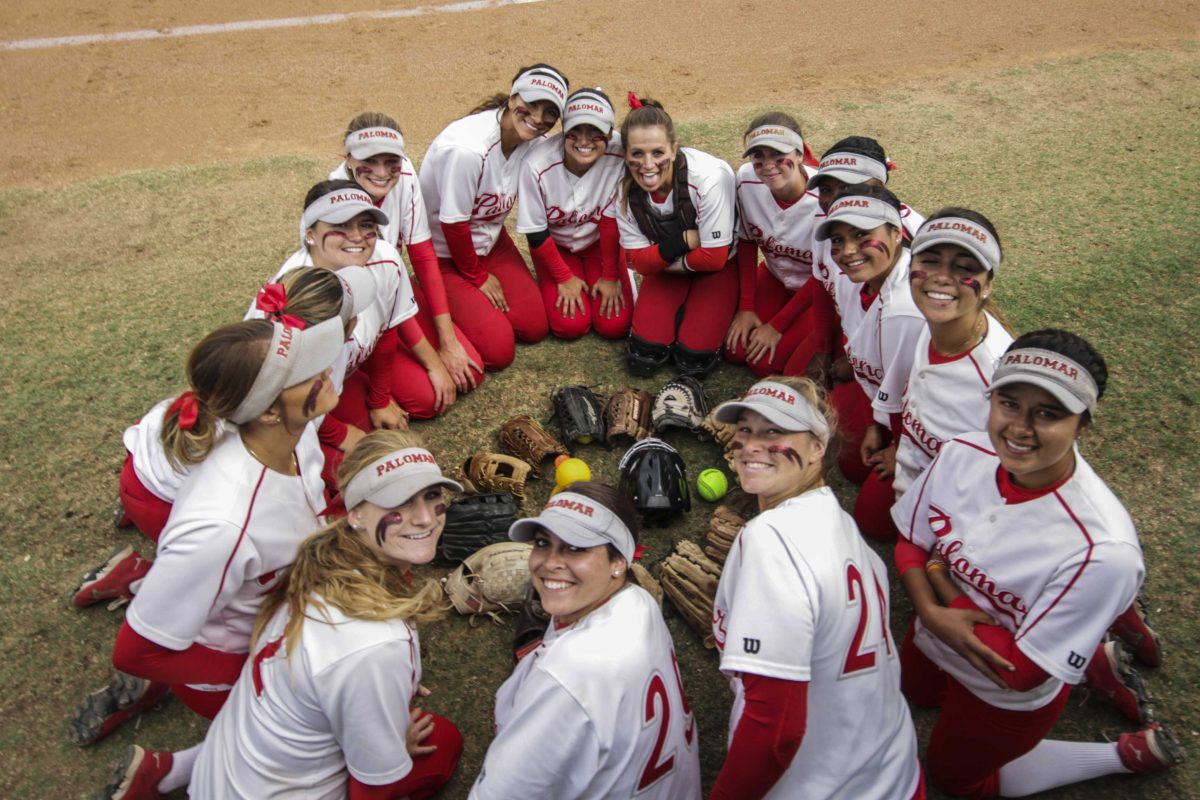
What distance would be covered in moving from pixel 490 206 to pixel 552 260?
0.54 meters

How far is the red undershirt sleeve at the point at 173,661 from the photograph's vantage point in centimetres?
308

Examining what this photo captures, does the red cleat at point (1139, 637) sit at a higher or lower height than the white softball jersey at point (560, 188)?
lower

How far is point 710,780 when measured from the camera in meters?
3.62

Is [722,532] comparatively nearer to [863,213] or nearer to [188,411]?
[863,213]

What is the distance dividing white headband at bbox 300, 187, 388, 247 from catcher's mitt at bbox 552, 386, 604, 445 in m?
1.54

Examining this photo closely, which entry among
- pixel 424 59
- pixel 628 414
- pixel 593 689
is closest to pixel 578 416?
pixel 628 414

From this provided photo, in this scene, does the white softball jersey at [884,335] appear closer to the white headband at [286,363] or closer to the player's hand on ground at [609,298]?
the player's hand on ground at [609,298]

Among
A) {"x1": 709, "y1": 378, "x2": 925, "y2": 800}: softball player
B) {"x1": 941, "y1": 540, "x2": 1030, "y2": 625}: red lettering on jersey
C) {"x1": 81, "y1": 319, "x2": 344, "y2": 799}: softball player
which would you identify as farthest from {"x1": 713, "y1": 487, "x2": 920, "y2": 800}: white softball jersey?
{"x1": 81, "y1": 319, "x2": 344, "y2": 799}: softball player

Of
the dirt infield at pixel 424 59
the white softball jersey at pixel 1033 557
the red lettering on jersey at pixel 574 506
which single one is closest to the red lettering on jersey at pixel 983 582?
the white softball jersey at pixel 1033 557

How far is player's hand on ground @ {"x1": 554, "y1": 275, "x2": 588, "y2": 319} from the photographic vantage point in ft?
19.7

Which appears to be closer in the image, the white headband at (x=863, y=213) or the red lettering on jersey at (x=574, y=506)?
the red lettering on jersey at (x=574, y=506)

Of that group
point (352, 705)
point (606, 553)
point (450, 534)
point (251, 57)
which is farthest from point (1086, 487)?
point (251, 57)

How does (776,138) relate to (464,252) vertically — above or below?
above

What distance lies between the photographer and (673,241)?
5.52m
